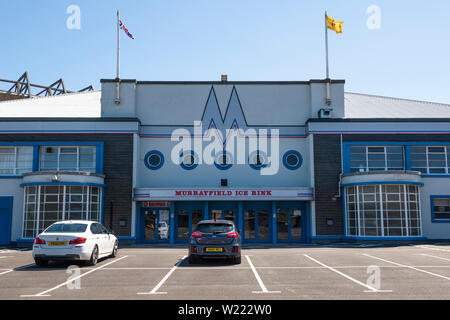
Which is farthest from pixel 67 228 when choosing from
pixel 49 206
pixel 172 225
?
pixel 172 225

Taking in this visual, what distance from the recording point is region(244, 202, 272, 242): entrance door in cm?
2509

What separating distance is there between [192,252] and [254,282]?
3.65 metres

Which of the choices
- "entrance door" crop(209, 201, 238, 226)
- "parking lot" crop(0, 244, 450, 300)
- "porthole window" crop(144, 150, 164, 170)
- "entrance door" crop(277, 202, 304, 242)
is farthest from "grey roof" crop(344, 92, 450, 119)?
"parking lot" crop(0, 244, 450, 300)

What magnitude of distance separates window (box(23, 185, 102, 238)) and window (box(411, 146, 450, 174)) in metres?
18.6

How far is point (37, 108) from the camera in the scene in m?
28.5

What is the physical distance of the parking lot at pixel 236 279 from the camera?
8977 millimetres

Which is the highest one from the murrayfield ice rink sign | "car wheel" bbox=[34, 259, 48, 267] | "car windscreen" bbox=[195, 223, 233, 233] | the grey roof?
the grey roof

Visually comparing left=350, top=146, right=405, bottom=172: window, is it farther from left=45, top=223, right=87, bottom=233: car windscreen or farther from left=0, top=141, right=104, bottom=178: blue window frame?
left=45, top=223, right=87, bottom=233: car windscreen

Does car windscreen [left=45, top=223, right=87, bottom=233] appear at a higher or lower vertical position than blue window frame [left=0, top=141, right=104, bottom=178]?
lower

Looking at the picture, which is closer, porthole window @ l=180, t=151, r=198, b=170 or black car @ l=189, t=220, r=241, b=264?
black car @ l=189, t=220, r=241, b=264

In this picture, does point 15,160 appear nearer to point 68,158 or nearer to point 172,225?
point 68,158

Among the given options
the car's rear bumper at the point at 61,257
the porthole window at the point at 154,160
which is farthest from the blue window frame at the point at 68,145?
the car's rear bumper at the point at 61,257

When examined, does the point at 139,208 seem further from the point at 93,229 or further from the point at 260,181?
the point at 93,229
